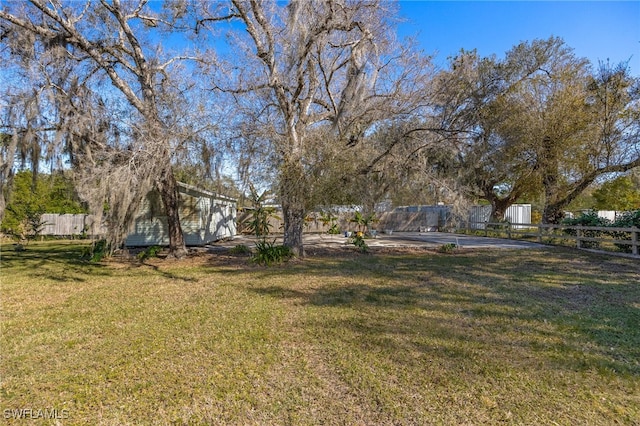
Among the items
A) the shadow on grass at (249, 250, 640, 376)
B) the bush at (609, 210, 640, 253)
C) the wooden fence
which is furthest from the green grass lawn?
the wooden fence

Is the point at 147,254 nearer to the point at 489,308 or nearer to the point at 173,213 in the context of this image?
the point at 173,213

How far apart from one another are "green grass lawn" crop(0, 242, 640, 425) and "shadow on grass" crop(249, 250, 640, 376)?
0.09ft

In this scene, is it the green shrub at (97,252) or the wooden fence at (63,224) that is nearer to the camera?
the green shrub at (97,252)

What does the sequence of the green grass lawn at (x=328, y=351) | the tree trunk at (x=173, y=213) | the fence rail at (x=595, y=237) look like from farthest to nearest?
the tree trunk at (x=173, y=213), the fence rail at (x=595, y=237), the green grass lawn at (x=328, y=351)

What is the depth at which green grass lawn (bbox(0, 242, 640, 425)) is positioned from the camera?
249 cm

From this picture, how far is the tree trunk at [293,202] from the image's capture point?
8.49 m

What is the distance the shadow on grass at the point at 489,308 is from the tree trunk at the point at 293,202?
1575 mm

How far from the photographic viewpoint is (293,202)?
29.6 ft

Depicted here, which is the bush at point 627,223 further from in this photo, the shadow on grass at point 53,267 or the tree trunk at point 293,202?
the shadow on grass at point 53,267

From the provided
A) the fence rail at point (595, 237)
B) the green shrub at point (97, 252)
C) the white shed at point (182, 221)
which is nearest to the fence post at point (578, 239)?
the fence rail at point (595, 237)

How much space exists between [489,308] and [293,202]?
5438 mm

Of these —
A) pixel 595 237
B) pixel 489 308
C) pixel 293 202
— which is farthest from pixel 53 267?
pixel 595 237

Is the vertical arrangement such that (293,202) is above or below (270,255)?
above

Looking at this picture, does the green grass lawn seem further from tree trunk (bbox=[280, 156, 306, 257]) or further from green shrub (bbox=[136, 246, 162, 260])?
green shrub (bbox=[136, 246, 162, 260])
